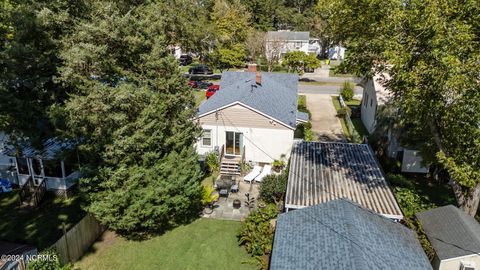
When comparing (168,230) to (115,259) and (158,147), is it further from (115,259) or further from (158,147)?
(158,147)

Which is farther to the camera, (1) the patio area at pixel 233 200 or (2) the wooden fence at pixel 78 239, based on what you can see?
(1) the patio area at pixel 233 200

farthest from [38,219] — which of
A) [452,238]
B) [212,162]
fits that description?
[452,238]

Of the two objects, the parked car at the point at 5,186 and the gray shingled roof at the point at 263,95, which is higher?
the gray shingled roof at the point at 263,95

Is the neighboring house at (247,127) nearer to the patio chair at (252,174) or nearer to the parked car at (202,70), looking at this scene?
the patio chair at (252,174)

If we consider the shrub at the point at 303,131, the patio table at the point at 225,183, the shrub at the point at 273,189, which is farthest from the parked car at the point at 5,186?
the shrub at the point at 303,131

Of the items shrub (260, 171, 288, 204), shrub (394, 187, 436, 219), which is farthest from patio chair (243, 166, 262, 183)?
shrub (394, 187, 436, 219)

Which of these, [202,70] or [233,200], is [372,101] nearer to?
[233,200]
